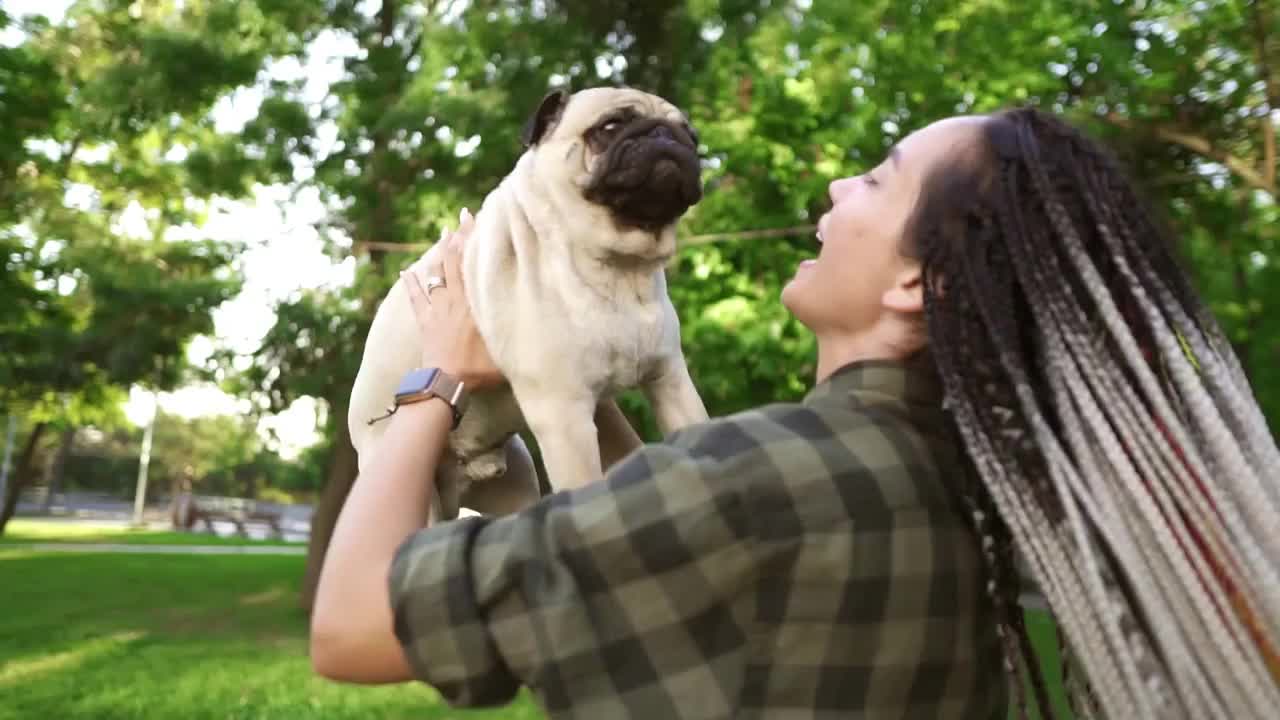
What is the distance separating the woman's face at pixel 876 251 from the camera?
1291 mm

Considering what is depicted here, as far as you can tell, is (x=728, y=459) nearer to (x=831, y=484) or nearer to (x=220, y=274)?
(x=831, y=484)

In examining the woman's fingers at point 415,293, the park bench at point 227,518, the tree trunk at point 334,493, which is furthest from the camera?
the park bench at point 227,518

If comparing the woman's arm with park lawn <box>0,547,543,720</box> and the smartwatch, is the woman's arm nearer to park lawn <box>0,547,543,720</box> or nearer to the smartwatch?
the smartwatch

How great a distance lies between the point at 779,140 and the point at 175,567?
1443cm

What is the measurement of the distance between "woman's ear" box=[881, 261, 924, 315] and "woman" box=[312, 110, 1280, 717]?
0.04 feet

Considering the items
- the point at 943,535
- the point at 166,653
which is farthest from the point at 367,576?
the point at 166,653

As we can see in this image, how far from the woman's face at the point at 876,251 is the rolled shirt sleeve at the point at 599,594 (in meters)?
0.36

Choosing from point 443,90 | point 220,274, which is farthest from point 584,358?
point 220,274

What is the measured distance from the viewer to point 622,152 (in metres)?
1.80

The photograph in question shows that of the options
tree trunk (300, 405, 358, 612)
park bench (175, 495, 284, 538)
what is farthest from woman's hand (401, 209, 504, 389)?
park bench (175, 495, 284, 538)

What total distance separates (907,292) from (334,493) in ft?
33.6

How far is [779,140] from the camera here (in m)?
9.71

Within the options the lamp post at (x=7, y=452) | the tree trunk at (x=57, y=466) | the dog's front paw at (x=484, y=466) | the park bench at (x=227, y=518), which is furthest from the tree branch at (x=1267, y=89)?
the tree trunk at (x=57, y=466)

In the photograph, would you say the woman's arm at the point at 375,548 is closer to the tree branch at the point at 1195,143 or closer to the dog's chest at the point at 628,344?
the dog's chest at the point at 628,344
